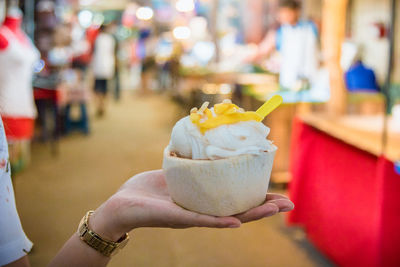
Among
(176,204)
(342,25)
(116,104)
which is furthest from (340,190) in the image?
(116,104)

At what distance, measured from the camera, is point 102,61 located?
9430mm

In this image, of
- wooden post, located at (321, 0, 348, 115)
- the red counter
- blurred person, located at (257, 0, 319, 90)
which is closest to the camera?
the red counter

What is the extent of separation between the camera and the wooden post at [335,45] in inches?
134

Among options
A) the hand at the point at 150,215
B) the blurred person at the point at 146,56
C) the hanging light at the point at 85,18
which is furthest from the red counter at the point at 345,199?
the hanging light at the point at 85,18

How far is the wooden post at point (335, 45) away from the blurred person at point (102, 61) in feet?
22.0

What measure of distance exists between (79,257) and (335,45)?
2.88 meters

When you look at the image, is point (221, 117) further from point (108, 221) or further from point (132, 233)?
point (132, 233)

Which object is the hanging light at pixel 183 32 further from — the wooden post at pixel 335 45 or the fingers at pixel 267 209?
the fingers at pixel 267 209

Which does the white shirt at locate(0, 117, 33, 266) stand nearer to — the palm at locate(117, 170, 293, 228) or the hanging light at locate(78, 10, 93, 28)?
the palm at locate(117, 170, 293, 228)

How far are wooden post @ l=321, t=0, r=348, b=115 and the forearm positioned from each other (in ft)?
9.19

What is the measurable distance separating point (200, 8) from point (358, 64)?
292 inches

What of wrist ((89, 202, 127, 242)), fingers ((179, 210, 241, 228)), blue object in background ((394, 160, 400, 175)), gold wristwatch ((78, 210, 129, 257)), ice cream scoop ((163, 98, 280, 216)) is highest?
ice cream scoop ((163, 98, 280, 216))

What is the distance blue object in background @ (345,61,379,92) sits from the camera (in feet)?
24.0

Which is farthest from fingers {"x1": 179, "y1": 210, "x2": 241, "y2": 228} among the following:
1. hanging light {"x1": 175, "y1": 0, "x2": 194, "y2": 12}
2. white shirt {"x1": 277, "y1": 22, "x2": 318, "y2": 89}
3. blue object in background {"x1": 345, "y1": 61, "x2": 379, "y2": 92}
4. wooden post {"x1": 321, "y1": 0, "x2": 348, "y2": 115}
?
hanging light {"x1": 175, "y1": 0, "x2": 194, "y2": 12}
